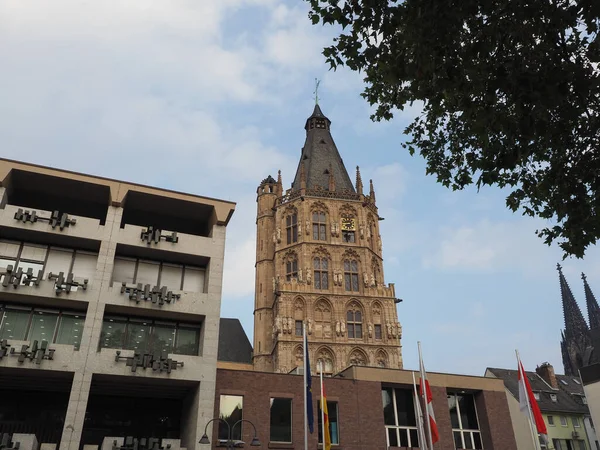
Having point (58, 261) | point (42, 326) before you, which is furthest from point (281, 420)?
point (58, 261)

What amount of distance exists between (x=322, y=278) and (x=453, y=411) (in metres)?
34.0

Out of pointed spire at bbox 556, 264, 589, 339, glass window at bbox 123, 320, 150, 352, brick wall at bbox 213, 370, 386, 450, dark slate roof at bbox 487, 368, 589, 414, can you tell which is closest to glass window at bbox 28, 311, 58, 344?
glass window at bbox 123, 320, 150, 352

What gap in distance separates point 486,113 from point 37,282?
2141cm

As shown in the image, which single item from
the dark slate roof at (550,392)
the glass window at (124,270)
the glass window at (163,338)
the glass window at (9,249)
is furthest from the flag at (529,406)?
the glass window at (9,249)

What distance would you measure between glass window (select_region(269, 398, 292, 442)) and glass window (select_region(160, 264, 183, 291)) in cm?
786

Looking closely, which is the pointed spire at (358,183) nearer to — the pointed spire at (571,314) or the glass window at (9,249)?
the glass window at (9,249)

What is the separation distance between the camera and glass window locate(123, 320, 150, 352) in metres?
25.7

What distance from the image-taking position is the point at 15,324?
80.2 ft

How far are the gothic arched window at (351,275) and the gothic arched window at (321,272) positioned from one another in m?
2.33

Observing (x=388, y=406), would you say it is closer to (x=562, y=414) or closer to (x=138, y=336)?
(x=138, y=336)

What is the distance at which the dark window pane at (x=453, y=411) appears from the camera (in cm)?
3030

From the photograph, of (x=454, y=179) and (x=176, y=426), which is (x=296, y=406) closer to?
(x=176, y=426)

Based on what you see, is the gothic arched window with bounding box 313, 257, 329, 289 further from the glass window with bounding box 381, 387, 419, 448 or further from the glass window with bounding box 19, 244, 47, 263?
the glass window with bounding box 19, 244, 47, 263

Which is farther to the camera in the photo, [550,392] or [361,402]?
[550,392]
